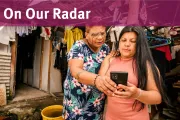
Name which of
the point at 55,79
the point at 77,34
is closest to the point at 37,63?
the point at 55,79

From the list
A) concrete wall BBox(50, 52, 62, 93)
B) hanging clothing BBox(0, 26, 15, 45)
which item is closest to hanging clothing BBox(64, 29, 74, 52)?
concrete wall BBox(50, 52, 62, 93)

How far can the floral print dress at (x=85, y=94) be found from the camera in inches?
70.4

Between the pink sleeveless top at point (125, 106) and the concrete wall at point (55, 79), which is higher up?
the pink sleeveless top at point (125, 106)

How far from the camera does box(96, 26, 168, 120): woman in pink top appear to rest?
1.40 meters

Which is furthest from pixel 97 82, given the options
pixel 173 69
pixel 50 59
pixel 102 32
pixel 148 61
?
pixel 50 59

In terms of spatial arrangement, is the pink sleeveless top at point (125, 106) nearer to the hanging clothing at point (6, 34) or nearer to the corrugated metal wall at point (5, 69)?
the hanging clothing at point (6, 34)

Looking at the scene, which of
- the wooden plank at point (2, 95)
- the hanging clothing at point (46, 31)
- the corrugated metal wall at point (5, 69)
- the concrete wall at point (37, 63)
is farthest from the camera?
the concrete wall at point (37, 63)

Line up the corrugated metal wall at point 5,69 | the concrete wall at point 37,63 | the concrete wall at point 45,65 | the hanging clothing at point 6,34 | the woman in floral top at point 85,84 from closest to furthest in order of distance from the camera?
1. the woman in floral top at point 85,84
2. the hanging clothing at point 6,34
3. the corrugated metal wall at point 5,69
4. the concrete wall at point 45,65
5. the concrete wall at point 37,63

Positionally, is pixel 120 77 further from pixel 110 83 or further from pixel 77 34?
pixel 77 34

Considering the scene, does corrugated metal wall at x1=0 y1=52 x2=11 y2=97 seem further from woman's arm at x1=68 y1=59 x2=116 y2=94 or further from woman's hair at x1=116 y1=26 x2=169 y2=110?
woman's hair at x1=116 y1=26 x2=169 y2=110

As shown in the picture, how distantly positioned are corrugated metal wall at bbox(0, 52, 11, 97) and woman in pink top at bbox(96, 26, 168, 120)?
491 cm

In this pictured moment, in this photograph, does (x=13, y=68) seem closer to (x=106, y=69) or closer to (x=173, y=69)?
(x=173, y=69)

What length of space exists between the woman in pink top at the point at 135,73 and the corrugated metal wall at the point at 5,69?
491 centimetres

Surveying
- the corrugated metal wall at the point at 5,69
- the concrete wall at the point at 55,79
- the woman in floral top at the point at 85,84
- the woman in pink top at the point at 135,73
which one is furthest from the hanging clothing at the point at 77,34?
the woman in pink top at the point at 135,73
